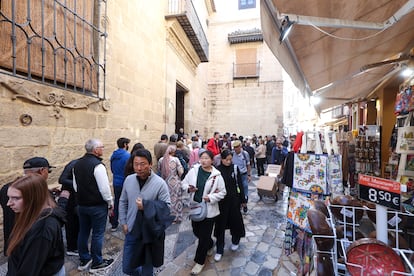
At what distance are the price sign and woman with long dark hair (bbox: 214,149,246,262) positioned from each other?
6.38 ft

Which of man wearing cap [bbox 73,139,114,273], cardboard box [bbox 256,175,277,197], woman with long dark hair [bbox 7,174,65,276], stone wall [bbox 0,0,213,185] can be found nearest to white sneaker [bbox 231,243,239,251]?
man wearing cap [bbox 73,139,114,273]

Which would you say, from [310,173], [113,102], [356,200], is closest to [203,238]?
[310,173]

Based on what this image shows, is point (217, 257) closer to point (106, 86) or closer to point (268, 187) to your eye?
point (268, 187)

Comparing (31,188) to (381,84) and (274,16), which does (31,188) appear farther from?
(381,84)

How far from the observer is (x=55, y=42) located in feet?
11.5

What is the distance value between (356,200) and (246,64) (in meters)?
15.4

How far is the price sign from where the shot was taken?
3.41 feet

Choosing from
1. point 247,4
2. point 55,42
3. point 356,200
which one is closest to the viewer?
point 356,200

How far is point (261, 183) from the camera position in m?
5.35

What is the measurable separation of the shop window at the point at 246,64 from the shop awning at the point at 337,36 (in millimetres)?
11419

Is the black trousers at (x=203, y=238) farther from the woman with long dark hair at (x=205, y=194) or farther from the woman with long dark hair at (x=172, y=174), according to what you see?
the woman with long dark hair at (x=172, y=174)

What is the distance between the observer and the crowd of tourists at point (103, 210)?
134cm

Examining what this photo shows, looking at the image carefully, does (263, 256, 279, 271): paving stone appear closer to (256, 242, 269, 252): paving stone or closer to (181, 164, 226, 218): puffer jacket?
(256, 242, 269, 252): paving stone

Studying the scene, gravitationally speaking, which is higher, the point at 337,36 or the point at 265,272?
the point at 337,36
